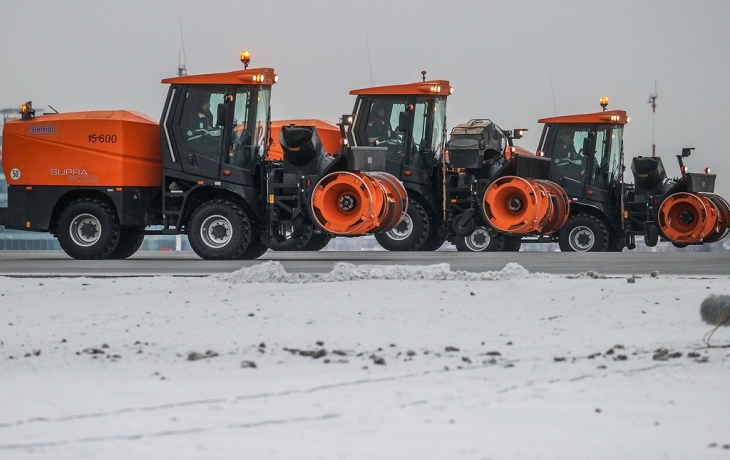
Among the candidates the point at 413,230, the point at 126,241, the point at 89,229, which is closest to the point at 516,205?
the point at 413,230

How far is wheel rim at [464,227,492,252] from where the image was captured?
2842cm

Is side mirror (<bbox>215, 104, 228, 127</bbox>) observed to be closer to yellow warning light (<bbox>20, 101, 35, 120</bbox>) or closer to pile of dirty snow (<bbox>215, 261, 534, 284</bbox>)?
yellow warning light (<bbox>20, 101, 35, 120</bbox>)

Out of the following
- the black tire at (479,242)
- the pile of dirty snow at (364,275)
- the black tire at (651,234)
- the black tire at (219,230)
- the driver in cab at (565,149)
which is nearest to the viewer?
the pile of dirty snow at (364,275)

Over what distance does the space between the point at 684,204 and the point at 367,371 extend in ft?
78.4

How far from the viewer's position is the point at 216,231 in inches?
867

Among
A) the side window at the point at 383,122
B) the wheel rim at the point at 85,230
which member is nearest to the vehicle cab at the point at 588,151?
the side window at the point at 383,122

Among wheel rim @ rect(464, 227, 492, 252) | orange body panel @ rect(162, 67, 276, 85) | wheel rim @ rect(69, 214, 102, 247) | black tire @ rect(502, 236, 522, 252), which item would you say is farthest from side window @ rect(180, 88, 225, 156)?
black tire @ rect(502, 236, 522, 252)

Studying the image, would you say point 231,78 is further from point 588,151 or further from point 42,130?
point 588,151

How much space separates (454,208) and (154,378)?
20089 millimetres

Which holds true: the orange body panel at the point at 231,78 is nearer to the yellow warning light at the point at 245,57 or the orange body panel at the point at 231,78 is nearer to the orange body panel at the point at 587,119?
the yellow warning light at the point at 245,57

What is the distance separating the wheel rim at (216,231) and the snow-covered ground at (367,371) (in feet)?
27.0

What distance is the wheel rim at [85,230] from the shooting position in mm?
22688

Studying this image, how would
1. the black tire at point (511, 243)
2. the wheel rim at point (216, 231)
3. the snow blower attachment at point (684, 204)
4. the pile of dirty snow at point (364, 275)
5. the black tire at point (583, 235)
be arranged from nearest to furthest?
the pile of dirty snow at point (364, 275) < the wheel rim at point (216, 231) < the black tire at point (583, 235) < the black tire at point (511, 243) < the snow blower attachment at point (684, 204)

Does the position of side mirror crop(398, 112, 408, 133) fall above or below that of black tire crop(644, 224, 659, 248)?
above
